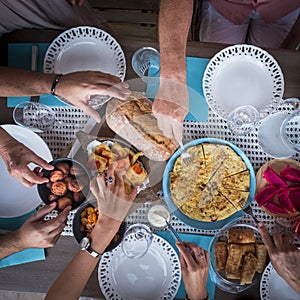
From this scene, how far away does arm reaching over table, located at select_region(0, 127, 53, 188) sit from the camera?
1.04 m

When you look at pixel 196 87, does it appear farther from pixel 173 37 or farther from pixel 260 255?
pixel 260 255

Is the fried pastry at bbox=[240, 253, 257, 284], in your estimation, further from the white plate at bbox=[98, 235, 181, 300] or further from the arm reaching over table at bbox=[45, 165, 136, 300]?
the arm reaching over table at bbox=[45, 165, 136, 300]

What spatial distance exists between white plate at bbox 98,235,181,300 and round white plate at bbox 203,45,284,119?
1.24 feet

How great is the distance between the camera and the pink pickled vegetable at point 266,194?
101 centimetres

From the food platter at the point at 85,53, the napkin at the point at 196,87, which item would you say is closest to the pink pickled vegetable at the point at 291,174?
the napkin at the point at 196,87

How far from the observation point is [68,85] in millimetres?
1026

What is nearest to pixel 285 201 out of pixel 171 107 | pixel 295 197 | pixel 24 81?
pixel 295 197

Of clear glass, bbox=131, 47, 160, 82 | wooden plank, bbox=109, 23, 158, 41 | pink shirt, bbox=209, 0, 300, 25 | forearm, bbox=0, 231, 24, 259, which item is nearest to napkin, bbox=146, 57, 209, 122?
clear glass, bbox=131, 47, 160, 82

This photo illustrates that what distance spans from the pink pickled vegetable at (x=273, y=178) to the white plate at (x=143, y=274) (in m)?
0.29

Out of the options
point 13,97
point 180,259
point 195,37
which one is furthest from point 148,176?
point 195,37

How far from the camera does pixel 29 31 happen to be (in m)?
1.11

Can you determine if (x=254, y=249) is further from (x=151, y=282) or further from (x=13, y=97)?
(x=13, y=97)

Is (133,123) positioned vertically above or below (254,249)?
above

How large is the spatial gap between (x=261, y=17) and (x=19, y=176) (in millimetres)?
855
